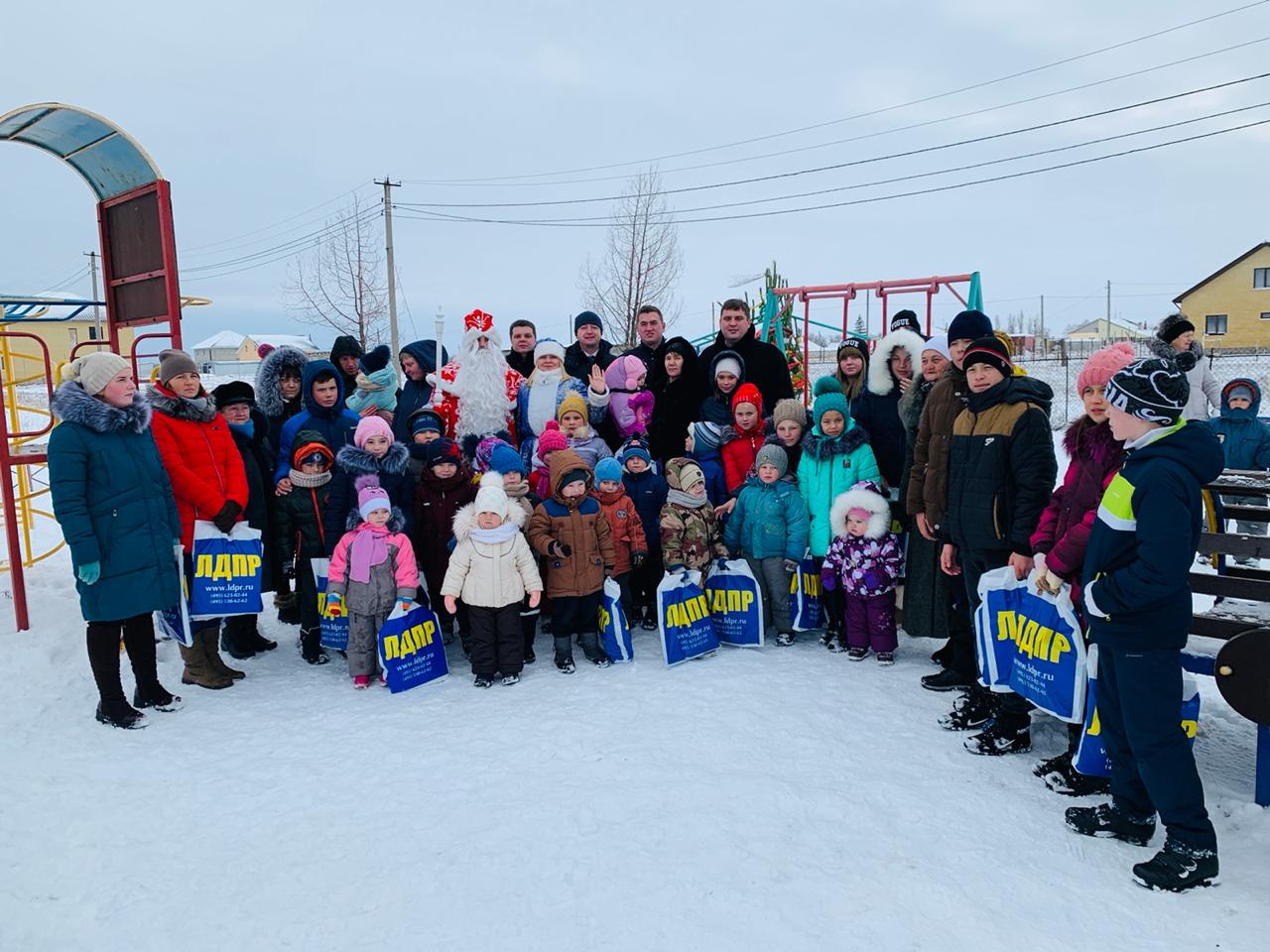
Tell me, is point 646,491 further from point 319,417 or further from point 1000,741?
point 1000,741

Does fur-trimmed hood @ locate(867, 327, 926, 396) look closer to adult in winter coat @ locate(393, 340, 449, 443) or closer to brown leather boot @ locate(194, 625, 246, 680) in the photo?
adult in winter coat @ locate(393, 340, 449, 443)

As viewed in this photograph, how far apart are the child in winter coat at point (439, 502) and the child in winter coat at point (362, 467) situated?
0.17m

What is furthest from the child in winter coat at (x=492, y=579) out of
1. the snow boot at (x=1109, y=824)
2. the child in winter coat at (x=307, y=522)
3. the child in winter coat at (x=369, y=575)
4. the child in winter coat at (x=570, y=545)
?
the snow boot at (x=1109, y=824)

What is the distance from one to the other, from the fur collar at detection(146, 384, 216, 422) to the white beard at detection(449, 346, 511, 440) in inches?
67.6

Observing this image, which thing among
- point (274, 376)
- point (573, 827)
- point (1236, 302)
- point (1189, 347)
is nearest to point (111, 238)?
point (274, 376)

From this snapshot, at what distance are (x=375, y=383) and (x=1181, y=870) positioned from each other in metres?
5.51

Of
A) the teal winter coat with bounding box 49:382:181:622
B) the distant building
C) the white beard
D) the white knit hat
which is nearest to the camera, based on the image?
the teal winter coat with bounding box 49:382:181:622

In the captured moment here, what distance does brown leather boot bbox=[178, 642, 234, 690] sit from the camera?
4.74 m

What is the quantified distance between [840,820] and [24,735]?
412 centimetres

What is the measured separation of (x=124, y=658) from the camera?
513 cm

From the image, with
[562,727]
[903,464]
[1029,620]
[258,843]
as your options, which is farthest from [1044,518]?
[258,843]

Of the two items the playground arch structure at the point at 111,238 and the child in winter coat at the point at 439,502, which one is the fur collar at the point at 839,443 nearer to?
the child in winter coat at the point at 439,502

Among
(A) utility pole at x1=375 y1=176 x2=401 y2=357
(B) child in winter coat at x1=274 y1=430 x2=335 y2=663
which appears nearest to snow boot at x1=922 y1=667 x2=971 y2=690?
(B) child in winter coat at x1=274 y1=430 x2=335 y2=663

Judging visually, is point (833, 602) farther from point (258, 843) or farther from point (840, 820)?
point (258, 843)
